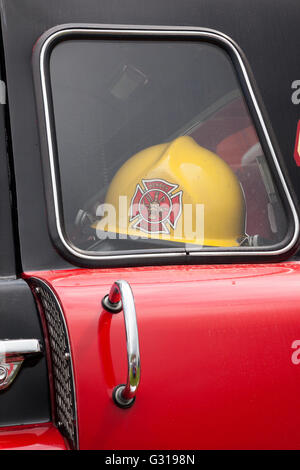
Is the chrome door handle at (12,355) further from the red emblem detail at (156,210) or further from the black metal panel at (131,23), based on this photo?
the red emblem detail at (156,210)

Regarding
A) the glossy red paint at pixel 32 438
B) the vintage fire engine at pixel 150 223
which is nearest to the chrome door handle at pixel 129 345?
the vintage fire engine at pixel 150 223

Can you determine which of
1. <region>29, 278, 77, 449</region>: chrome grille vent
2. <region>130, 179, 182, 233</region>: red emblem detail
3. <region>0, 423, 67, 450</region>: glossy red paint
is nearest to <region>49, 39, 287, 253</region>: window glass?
<region>130, 179, 182, 233</region>: red emblem detail

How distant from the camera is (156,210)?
4.69ft

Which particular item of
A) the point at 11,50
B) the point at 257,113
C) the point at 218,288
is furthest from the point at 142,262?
the point at 11,50

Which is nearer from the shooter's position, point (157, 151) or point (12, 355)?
point (12, 355)

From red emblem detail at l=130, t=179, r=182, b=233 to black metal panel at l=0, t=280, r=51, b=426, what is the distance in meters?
0.38

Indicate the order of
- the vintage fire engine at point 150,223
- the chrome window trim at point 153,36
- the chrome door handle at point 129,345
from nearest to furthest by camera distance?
the chrome door handle at point 129,345 < the vintage fire engine at point 150,223 < the chrome window trim at point 153,36

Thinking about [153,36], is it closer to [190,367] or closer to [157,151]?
[157,151]

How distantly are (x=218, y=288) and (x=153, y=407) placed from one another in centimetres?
27

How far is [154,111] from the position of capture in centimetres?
150

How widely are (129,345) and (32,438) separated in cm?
29

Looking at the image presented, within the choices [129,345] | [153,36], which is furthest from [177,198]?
[129,345]

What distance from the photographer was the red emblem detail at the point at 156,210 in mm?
1431
